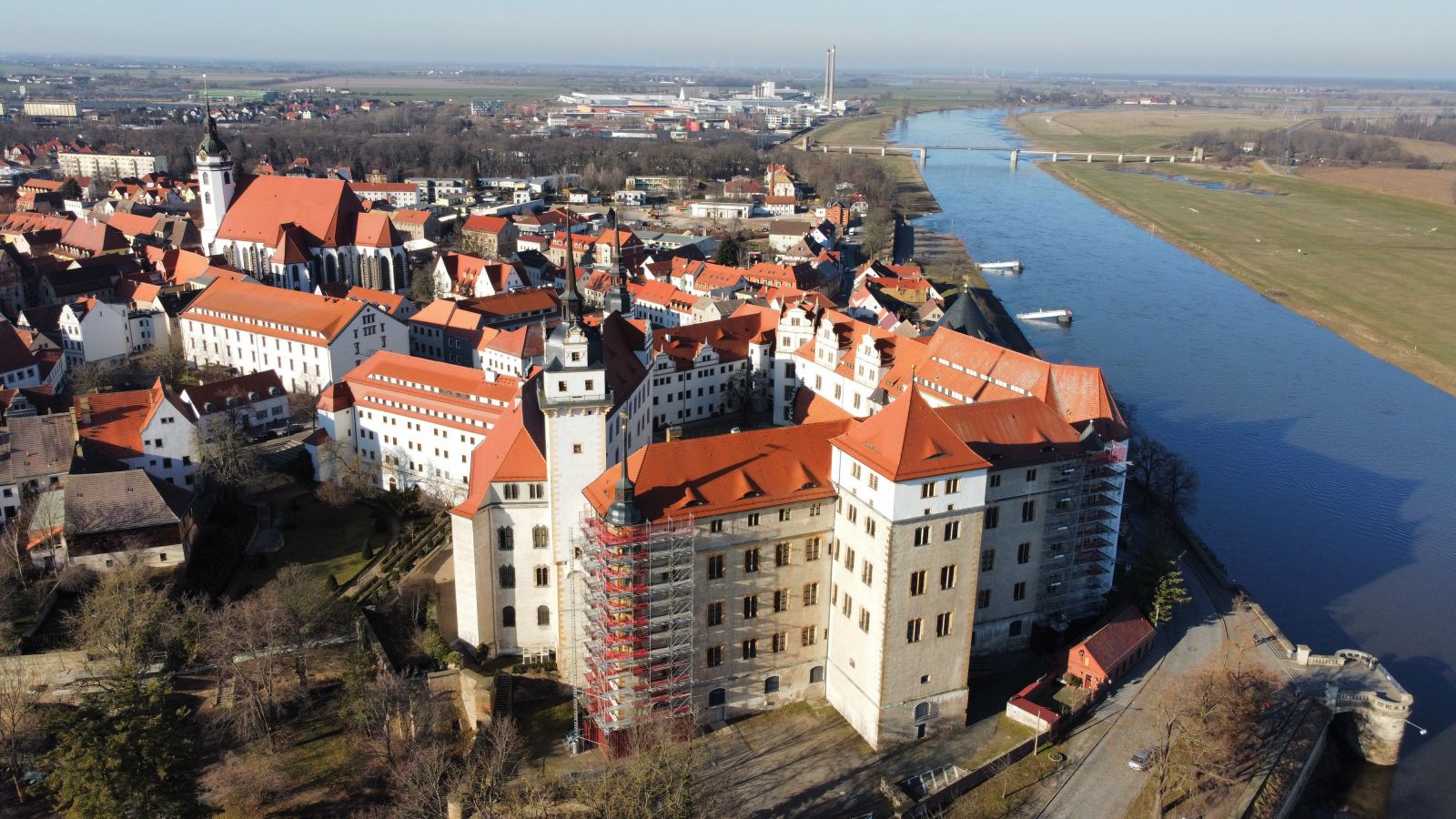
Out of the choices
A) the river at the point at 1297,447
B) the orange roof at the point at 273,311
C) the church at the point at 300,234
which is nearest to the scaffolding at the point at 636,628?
the river at the point at 1297,447

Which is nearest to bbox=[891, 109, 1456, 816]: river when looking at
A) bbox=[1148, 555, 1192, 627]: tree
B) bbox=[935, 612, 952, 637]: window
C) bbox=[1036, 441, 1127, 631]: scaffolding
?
bbox=[1148, 555, 1192, 627]: tree

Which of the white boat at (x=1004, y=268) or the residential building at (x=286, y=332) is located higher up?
the residential building at (x=286, y=332)

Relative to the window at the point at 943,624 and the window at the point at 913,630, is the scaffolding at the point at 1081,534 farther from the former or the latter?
the window at the point at 913,630

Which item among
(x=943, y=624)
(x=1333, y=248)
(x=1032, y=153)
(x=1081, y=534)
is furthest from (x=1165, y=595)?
(x=1032, y=153)

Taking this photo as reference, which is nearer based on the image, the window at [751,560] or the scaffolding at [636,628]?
the scaffolding at [636,628]

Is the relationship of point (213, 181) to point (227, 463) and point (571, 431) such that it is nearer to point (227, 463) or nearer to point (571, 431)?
point (227, 463)

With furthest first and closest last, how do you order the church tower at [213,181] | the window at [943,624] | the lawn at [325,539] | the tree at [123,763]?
the church tower at [213,181]
the lawn at [325,539]
the window at [943,624]
the tree at [123,763]

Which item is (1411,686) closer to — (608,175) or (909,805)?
(909,805)

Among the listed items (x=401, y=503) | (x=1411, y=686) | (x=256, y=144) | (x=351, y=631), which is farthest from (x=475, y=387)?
(x=256, y=144)
